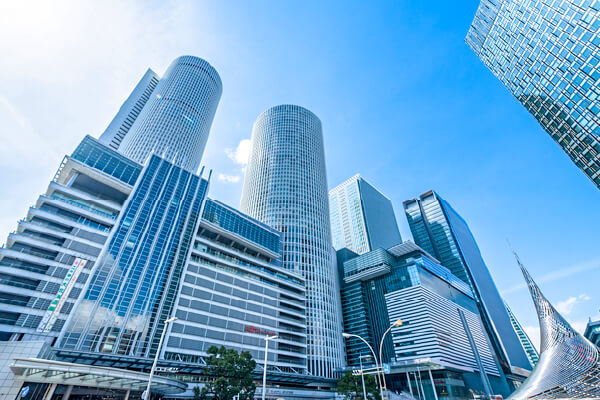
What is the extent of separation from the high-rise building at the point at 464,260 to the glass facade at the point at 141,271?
15153 centimetres

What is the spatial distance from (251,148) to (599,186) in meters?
137

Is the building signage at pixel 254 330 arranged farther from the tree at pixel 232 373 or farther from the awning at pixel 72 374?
the awning at pixel 72 374

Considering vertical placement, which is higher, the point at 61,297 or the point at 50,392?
the point at 61,297

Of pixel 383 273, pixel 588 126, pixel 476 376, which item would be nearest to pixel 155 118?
pixel 383 273

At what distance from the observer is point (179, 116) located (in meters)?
142

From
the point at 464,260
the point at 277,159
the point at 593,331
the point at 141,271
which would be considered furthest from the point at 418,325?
the point at 277,159

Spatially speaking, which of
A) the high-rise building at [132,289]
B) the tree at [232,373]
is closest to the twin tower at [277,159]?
the high-rise building at [132,289]

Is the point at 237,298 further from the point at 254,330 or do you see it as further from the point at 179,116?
the point at 179,116

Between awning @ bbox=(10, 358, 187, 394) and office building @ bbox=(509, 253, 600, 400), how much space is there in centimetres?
4917

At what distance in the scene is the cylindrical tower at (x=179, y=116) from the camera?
128000mm

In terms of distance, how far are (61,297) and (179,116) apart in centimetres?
11129

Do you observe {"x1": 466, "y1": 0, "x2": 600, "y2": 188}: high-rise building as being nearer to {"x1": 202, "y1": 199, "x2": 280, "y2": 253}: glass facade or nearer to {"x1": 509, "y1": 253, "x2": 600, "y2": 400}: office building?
{"x1": 509, "y1": 253, "x2": 600, "y2": 400}: office building

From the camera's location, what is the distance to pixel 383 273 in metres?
123

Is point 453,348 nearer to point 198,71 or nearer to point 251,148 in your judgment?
point 251,148
